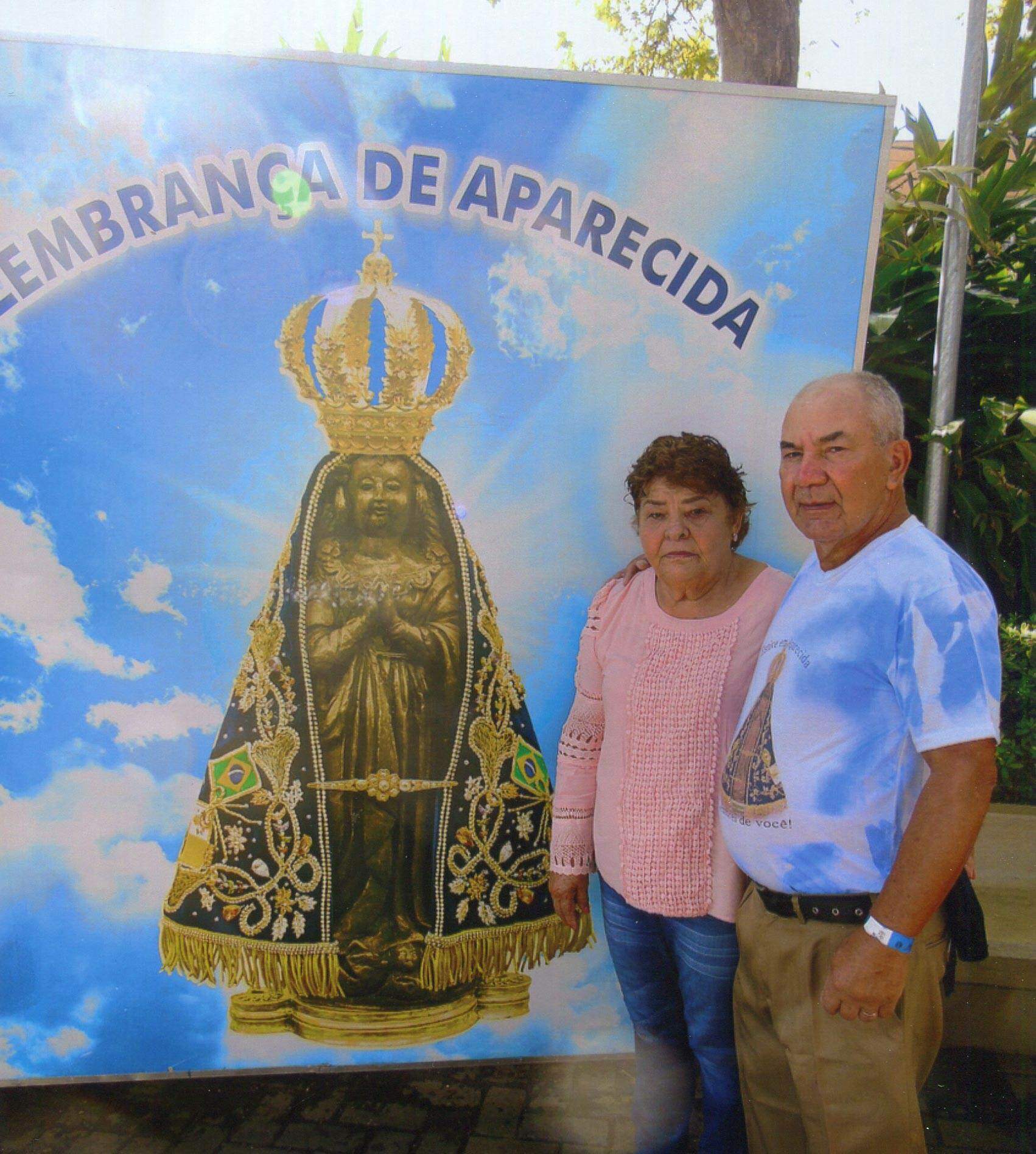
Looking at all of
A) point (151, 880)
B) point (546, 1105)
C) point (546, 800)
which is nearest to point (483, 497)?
point (546, 800)

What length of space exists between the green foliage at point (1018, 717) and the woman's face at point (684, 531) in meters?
3.20

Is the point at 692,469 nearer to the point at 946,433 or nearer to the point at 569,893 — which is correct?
the point at 946,433

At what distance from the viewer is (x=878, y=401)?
189cm

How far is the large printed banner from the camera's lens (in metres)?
2.36

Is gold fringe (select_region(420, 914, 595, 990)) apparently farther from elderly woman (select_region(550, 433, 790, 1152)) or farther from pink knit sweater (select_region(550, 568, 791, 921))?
pink knit sweater (select_region(550, 568, 791, 921))

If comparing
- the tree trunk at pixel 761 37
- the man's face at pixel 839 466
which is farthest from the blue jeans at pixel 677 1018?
the tree trunk at pixel 761 37

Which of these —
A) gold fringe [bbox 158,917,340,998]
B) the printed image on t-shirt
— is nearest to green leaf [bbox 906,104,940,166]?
the printed image on t-shirt

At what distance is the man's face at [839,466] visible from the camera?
187 cm

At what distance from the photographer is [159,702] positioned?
256 cm

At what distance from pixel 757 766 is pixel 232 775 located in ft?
4.96

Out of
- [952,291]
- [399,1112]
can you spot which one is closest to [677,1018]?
[399,1112]

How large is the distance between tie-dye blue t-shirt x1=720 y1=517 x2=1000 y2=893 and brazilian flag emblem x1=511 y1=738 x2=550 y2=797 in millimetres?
863

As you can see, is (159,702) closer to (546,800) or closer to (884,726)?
(546,800)

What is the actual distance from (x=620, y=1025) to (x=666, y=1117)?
42 cm
